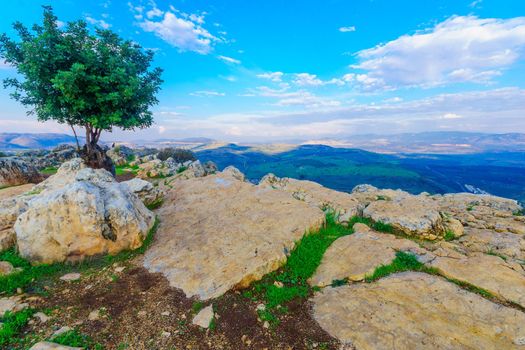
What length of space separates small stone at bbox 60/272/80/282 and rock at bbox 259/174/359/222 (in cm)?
1433

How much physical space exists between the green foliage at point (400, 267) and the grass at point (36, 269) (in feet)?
36.5

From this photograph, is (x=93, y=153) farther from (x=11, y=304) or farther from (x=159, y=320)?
(x=159, y=320)

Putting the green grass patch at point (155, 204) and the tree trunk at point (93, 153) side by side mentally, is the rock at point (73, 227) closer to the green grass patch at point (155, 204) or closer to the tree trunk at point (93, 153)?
the green grass patch at point (155, 204)

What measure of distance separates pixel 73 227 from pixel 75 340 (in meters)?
5.78

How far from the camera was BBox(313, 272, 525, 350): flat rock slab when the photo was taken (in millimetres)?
7859

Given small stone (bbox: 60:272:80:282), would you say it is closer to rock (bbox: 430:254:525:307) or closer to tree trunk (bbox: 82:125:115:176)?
rock (bbox: 430:254:525:307)

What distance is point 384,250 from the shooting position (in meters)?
Answer: 12.6

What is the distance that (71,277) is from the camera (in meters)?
10.9

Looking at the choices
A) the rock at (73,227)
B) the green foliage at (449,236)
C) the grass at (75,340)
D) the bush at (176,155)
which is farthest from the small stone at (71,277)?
the bush at (176,155)

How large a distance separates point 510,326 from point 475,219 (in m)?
14.1

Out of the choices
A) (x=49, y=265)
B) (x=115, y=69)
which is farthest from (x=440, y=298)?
(x=115, y=69)

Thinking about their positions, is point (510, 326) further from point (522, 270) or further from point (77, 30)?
point (77, 30)

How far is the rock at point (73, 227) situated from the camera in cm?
1173

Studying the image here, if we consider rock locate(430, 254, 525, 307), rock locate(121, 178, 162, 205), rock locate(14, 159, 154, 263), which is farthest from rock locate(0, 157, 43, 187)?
rock locate(430, 254, 525, 307)
